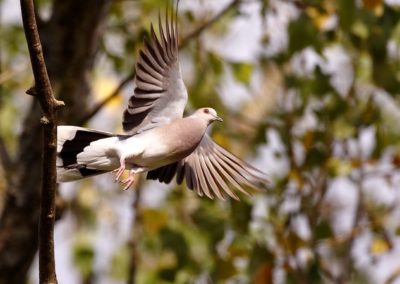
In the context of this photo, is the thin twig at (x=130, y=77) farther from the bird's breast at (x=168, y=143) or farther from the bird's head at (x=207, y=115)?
the bird's breast at (x=168, y=143)

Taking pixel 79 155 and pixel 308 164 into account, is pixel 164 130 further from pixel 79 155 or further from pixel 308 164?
pixel 308 164

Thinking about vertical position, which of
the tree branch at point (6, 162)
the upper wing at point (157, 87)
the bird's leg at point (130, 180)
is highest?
the upper wing at point (157, 87)

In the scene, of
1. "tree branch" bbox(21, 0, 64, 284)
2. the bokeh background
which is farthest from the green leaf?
"tree branch" bbox(21, 0, 64, 284)

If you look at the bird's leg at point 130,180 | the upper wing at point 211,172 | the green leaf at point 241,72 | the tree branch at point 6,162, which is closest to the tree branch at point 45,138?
the bird's leg at point 130,180

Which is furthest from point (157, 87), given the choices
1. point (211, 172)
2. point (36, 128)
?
point (36, 128)

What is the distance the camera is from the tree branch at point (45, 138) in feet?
8.30

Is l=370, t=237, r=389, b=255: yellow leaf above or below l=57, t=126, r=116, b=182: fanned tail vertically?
below

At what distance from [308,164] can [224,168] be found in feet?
4.64

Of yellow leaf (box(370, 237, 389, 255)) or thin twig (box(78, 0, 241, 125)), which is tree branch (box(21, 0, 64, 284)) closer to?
thin twig (box(78, 0, 241, 125))

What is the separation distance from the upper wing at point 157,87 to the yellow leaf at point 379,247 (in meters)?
2.31

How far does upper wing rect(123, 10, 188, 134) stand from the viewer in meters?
3.30

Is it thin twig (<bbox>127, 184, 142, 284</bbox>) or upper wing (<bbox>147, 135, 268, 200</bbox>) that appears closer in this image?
upper wing (<bbox>147, 135, 268, 200</bbox>)

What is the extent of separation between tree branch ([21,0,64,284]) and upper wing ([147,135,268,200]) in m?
0.79

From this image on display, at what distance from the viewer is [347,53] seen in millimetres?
5477
